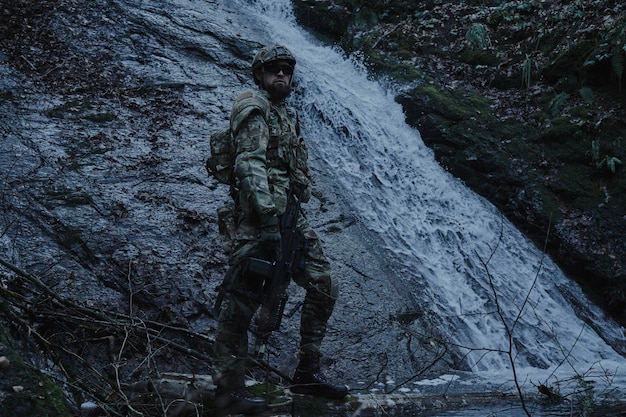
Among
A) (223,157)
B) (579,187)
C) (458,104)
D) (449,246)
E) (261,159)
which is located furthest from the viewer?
(458,104)

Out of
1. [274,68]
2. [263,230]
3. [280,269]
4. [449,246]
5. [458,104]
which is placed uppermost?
[458,104]

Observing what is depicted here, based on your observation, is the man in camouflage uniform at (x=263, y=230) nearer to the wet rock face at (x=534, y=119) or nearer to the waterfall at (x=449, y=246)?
the waterfall at (x=449, y=246)

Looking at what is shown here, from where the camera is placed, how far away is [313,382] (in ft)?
13.6

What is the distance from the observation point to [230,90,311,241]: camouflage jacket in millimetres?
3732

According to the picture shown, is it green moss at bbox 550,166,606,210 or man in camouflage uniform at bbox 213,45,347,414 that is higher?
green moss at bbox 550,166,606,210

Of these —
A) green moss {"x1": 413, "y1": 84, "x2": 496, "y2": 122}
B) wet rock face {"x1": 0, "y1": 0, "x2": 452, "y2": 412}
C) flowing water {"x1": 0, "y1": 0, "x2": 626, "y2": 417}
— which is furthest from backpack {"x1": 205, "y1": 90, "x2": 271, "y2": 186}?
green moss {"x1": 413, "y1": 84, "x2": 496, "y2": 122}

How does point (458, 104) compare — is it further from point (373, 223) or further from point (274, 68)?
point (274, 68)

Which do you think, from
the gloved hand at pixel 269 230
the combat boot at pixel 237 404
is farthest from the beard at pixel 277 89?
the combat boot at pixel 237 404

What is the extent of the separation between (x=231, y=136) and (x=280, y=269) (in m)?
1.02

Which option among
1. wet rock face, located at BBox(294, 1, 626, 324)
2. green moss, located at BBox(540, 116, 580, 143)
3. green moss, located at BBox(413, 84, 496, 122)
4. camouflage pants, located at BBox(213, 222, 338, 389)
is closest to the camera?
camouflage pants, located at BBox(213, 222, 338, 389)

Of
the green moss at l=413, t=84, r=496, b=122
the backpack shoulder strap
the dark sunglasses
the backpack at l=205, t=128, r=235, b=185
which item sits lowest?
the backpack at l=205, t=128, r=235, b=185

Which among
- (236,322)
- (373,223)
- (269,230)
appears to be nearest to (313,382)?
(236,322)

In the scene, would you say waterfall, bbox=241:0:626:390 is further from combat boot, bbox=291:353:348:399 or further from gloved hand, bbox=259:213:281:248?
gloved hand, bbox=259:213:281:248

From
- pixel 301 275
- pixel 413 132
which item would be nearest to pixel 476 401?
pixel 301 275
